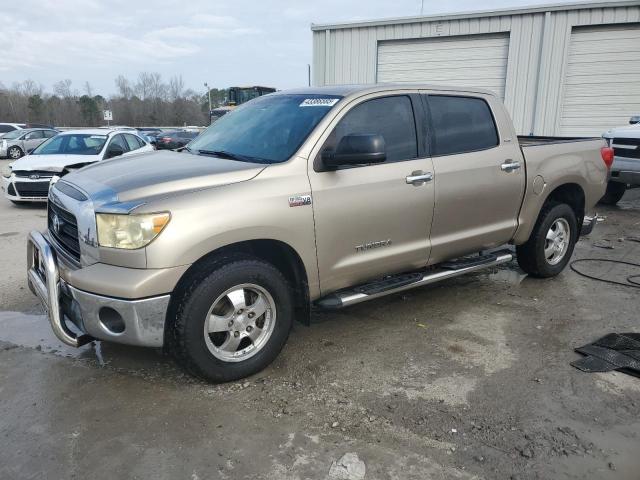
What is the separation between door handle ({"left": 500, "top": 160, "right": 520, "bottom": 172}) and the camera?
479cm

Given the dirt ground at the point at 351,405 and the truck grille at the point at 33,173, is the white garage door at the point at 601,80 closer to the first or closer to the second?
the dirt ground at the point at 351,405

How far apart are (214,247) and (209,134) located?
5.80 feet

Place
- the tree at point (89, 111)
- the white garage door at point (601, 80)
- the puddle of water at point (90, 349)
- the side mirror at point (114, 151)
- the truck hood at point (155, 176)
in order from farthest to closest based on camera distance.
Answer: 1. the tree at point (89, 111)
2. the white garage door at point (601, 80)
3. the side mirror at point (114, 151)
4. the puddle of water at point (90, 349)
5. the truck hood at point (155, 176)

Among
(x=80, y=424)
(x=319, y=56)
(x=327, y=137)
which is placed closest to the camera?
(x=80, y=424)

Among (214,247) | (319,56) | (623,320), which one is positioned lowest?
(623,320)

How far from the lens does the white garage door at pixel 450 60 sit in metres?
14.1

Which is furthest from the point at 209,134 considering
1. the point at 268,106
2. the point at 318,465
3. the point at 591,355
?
the point at 591,355

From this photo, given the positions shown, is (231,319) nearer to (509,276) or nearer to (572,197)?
(509,276)

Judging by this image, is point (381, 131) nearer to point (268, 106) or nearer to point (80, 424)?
point (268, 106)

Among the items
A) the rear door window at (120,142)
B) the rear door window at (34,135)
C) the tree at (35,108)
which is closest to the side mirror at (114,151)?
the rear door window at (120,142)

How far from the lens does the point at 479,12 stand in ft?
45.3

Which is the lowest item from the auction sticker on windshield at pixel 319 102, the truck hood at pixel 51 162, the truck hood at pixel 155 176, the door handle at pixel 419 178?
the truck hood at pixel 51 162

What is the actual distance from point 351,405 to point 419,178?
1809 millimetres

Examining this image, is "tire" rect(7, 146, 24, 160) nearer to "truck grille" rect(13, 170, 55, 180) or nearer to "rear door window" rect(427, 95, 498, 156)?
"truck grille" rect(13, 170, 55, 180)
